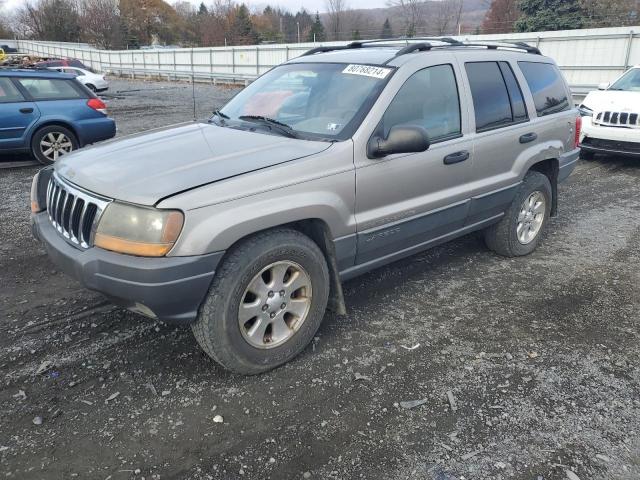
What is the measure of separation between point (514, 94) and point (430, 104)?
3.89 ft

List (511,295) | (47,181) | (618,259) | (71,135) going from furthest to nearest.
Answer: (71,135) → (618,259) → (511,295) → (47,181)

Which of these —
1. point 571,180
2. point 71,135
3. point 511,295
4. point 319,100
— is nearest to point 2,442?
point 319,100

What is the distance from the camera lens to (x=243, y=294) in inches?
114

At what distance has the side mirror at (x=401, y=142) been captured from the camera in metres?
3.22

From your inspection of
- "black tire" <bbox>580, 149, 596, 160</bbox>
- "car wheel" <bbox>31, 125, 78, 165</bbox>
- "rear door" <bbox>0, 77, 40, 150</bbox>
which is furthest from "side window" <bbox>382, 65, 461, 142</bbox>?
"rear door" <bbox>0, 77, 40, 150</bbox>

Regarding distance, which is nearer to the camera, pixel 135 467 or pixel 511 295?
pixel 135 467

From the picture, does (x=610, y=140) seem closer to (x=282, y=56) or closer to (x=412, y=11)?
(x=282, y=56)

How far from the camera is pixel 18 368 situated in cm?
315

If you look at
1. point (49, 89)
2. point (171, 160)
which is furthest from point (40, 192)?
point (49, 89)

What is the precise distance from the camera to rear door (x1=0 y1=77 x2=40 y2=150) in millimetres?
8297

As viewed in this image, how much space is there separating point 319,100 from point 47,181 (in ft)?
6.54

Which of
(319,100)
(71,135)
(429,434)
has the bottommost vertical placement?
(429,434)

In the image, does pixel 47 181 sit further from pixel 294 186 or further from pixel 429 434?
pixel 429 434

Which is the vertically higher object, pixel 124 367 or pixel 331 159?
pixel 331 159
